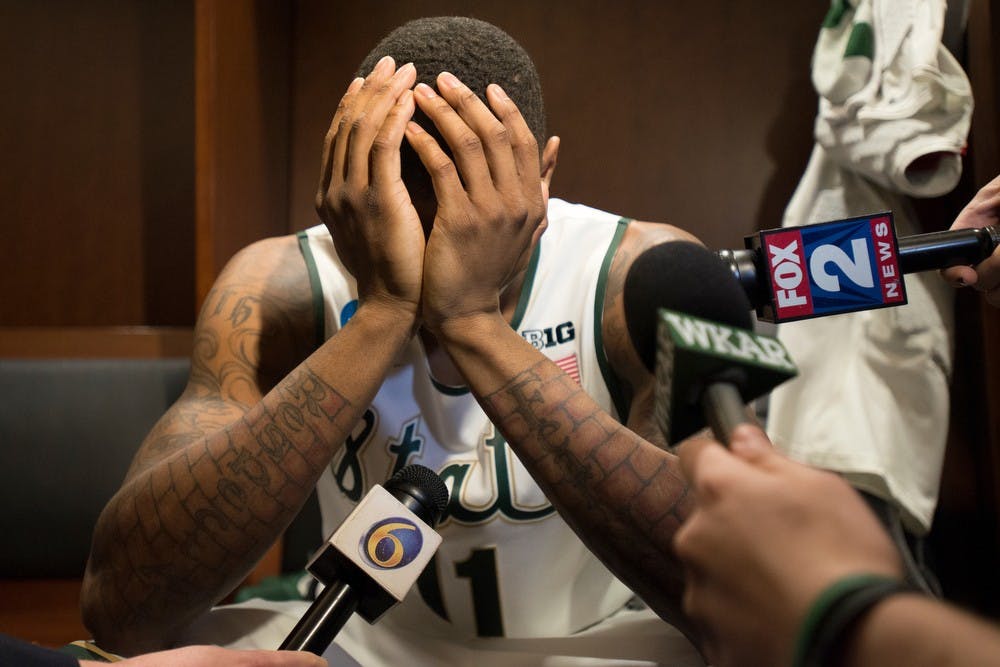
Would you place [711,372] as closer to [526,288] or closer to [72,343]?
[526,288]

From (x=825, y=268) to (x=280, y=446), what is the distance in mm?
460

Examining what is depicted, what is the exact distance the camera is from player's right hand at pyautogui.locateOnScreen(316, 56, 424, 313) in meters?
0.73

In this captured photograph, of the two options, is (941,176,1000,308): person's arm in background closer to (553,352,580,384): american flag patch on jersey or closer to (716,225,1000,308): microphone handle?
(716,225,1000,308): microphone handle

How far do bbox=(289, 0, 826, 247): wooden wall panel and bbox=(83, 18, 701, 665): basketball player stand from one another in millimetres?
658

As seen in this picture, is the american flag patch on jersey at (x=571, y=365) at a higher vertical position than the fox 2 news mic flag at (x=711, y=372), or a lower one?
lower

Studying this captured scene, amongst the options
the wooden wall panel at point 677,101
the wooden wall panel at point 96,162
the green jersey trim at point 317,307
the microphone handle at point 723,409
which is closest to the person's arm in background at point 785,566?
the microphone handle at point 723,409

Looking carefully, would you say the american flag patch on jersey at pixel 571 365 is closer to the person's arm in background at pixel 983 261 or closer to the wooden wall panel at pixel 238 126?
the person's arm in background at pixel 983 261

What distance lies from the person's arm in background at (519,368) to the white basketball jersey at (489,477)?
18 centimetres

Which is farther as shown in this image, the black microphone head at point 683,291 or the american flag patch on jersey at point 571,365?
the american flag patch on jersey at point 571,365

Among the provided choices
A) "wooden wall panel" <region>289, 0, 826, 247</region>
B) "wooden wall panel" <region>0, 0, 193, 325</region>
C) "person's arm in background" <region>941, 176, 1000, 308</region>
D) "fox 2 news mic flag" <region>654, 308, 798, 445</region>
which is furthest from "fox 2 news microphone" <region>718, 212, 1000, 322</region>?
"wooden wall panel" <region>0, 0, 193, 325</region>

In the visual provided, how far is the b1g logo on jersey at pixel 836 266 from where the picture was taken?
569 millimetres

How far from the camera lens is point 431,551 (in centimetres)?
58

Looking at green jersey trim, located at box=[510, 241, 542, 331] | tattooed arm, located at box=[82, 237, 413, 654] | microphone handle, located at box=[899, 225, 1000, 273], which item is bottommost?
tattooed arm, located at box=[82, 237, 413, 654]

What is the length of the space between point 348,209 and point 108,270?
135 centimetres
